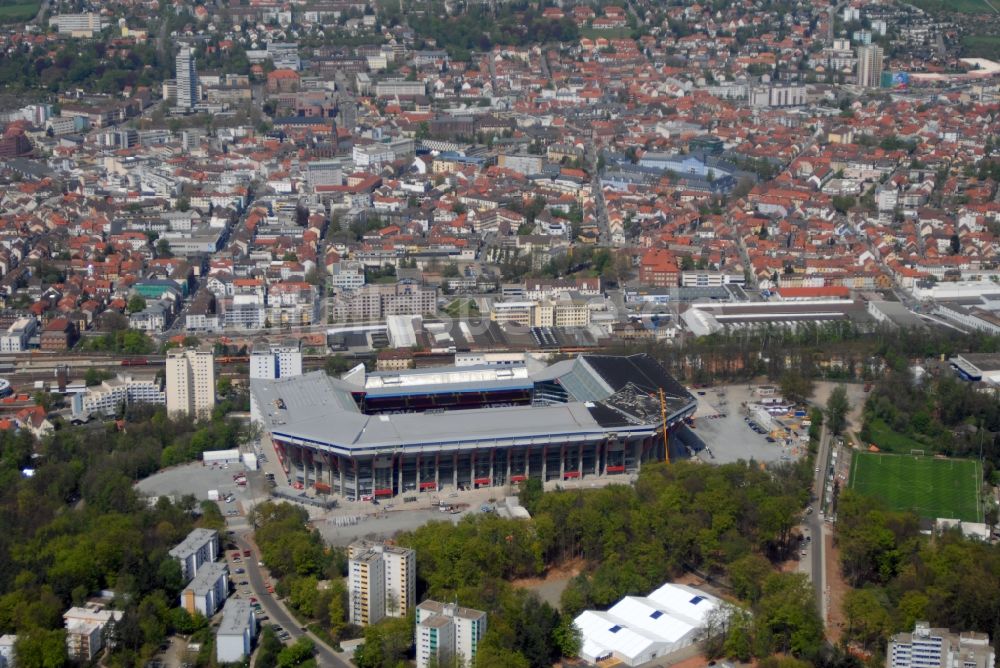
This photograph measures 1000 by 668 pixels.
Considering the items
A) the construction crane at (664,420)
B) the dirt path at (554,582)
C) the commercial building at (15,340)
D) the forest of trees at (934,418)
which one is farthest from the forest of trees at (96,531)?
the forest of trees at (934,418)

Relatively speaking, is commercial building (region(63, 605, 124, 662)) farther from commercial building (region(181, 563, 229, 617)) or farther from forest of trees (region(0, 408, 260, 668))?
commercial building (region(181, 563, 229, 617))

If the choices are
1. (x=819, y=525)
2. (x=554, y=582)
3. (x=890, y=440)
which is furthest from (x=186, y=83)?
(x=554, y=582)

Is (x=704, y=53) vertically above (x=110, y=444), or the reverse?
(x=704, y=53)

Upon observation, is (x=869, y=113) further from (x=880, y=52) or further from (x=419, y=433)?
(x=419, y=433)

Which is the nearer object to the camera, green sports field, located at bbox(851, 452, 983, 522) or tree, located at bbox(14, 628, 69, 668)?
tree, located at bbox(14, 628, 69, 668)

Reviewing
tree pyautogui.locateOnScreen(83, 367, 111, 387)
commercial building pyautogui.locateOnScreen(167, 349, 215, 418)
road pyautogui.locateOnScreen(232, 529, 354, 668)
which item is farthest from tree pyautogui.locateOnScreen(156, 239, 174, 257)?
road pyautogui.locateOnScreen(232, 529, 354, 668)

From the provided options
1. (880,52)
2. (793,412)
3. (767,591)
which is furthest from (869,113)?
(767,591)

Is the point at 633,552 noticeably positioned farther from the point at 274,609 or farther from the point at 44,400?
Answer: the point at 44,400
